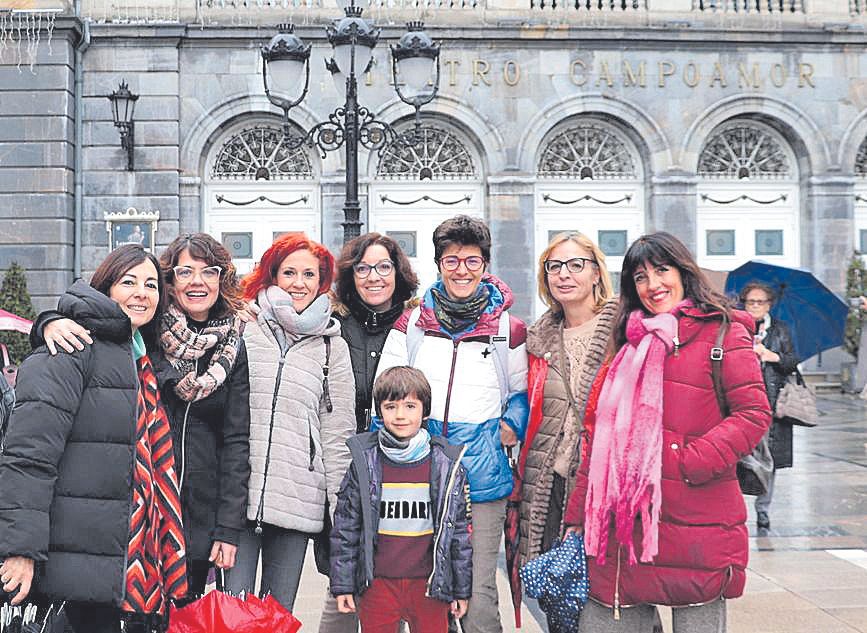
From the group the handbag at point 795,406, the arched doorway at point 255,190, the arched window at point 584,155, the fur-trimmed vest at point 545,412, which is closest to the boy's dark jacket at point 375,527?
the fur-trimmed vest at point 545,412

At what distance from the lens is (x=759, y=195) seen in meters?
18.2

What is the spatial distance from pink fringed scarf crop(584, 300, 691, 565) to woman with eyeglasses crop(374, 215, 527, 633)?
0.61 metres

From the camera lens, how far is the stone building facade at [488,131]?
16453mm

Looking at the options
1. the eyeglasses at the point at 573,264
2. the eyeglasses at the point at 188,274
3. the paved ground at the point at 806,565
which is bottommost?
the paved ground at the point at 806,565

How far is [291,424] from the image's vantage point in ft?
13.5

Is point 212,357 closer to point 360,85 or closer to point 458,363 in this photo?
point 458,363

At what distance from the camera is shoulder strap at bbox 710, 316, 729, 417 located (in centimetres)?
356

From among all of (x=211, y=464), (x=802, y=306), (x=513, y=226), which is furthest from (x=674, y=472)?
(x=513, y=226)

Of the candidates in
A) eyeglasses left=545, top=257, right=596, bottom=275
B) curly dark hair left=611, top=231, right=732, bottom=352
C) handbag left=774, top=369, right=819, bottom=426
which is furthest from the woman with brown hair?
handbag left=774, top=369, right=819, bottom=426

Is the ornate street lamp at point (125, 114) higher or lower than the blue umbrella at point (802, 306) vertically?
higher

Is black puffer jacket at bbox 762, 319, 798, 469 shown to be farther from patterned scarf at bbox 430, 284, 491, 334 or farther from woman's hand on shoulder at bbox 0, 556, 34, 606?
woman's hand on shoulder at bbox 0, 556, 34, 606

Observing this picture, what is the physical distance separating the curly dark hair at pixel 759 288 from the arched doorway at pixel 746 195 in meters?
10.9

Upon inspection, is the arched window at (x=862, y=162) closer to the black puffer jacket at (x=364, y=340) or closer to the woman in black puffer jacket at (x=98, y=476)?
the black puffer jacket at (x=364, y=340)

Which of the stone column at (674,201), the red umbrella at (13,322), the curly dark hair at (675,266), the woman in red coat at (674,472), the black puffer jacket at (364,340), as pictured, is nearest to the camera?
the woman in red coat at (674,472)
